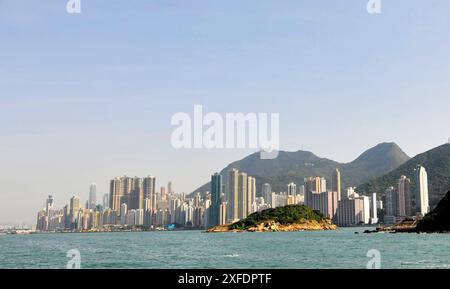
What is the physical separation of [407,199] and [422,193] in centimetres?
933

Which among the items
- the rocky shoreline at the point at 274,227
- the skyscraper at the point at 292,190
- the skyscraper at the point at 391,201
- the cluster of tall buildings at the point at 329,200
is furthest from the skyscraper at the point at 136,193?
the skyscraper at the point at 391,201

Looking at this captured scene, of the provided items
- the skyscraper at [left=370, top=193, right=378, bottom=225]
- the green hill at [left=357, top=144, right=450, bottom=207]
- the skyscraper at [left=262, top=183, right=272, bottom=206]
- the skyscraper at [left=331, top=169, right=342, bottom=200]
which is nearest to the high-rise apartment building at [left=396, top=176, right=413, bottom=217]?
the green hill at [left=357, top=144, right=450, bottom=207]

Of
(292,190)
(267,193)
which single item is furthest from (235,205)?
(292,190)

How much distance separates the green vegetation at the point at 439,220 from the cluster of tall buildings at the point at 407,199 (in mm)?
14916

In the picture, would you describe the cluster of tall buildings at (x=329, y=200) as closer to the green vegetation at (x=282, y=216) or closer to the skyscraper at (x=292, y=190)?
the skyscraper at (x=292, y=190)

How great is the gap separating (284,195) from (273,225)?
73.2 ft

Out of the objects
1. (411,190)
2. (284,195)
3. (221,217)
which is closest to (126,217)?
(221,217)

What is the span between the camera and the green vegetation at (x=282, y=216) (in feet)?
242

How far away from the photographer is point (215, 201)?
66438 mm

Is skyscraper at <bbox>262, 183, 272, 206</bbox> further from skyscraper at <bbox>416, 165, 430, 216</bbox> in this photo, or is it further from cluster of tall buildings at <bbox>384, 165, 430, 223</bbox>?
skyscraper at <bbox>416, 165, 430, 216</bbox>

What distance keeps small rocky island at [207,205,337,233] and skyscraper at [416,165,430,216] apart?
16586mm

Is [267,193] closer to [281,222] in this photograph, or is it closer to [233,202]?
[281,222]
